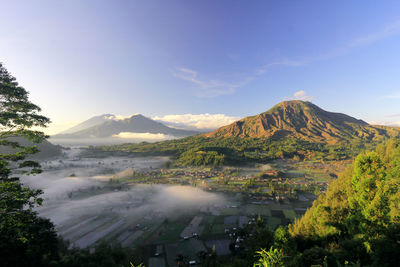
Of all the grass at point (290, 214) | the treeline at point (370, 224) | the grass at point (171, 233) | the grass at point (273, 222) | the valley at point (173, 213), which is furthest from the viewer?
the grass at point (290, 214)

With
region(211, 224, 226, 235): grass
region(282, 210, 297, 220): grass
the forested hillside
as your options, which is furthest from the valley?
the forested hillside

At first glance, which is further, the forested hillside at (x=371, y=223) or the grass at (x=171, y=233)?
the grass at (x=171, y=233)

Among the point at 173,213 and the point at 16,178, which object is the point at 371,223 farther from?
the point at 173,213

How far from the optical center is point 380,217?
2078 centimetres

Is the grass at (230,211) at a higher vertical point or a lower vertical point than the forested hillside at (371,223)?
lower

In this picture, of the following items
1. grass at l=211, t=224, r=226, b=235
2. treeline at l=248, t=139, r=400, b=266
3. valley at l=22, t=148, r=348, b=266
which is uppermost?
treeline at l=248, t=139, r=400, b=266

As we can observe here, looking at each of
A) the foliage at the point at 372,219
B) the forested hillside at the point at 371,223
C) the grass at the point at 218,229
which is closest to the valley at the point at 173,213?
the grass at the point at 218,229

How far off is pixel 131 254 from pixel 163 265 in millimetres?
11216

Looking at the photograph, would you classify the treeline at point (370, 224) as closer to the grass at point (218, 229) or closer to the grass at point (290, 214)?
the grass at point (218, 229)

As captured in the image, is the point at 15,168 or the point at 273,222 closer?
the point at 15,168

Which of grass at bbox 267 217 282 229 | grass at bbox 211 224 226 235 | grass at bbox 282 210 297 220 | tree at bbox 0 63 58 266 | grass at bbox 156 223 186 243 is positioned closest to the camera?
tree at bbox 0 63 58 266

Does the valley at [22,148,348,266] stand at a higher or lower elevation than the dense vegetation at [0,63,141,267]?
lower

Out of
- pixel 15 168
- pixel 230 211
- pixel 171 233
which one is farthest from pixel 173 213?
pixel 15 168

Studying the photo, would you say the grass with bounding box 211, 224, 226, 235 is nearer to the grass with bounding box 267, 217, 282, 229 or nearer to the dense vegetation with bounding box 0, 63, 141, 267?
the grass with bounding box 267, 217, 282, 229
